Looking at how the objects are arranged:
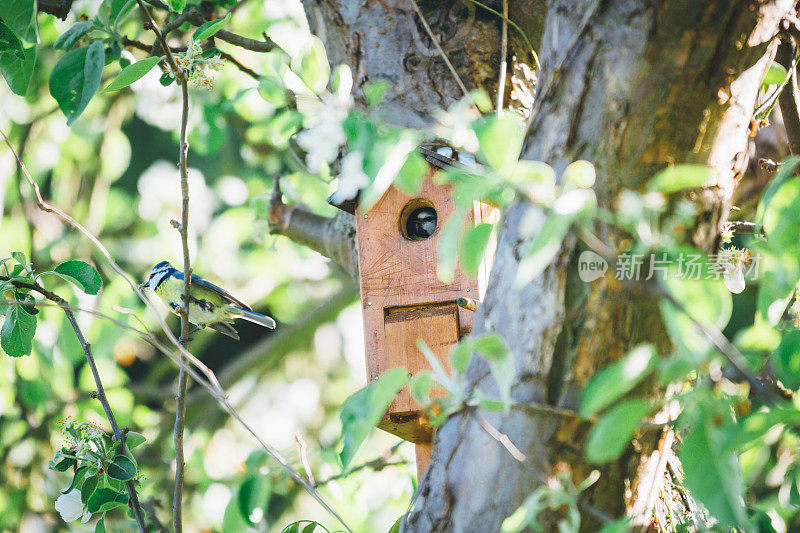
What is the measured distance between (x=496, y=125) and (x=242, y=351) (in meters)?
4.77

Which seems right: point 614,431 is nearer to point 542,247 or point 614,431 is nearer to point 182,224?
point 542,247

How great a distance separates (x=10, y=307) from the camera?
186cm

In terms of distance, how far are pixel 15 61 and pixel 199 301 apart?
170cm

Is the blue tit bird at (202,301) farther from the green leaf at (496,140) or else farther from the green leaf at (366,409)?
the green leaf at (496,140)

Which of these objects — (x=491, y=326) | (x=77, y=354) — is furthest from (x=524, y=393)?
(x=77, y=354)

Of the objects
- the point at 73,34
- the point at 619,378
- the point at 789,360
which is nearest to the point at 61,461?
the point at 73,34

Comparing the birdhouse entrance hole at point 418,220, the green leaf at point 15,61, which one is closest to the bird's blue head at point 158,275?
the green leaf at point 15,61

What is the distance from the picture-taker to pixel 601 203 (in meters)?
1.31

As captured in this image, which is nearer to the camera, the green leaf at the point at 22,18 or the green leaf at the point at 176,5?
the green leaf at the point at 22,18

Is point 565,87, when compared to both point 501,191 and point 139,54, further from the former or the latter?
point 139,54

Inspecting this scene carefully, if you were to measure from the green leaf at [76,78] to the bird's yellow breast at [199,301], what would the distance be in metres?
1.84

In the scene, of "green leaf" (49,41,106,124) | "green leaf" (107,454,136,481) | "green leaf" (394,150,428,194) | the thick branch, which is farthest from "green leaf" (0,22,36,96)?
"green leaf" (394,150,428,194)

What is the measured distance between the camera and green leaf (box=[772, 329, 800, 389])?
44.9 inches

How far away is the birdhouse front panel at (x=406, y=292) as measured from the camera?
2.07 metres
